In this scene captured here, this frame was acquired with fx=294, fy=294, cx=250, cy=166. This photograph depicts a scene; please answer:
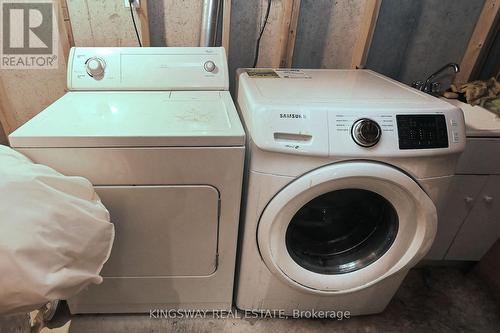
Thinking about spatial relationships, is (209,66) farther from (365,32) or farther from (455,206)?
(455,206)

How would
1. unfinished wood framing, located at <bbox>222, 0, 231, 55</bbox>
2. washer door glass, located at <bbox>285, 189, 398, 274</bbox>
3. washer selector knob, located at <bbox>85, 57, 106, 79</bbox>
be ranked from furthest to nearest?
unfinished wood framing, located at <bbox>222, 0, 231, 55</bbox> → washer selector knob, located at <bbox>85, 57, 106, 79</bbox> → washer door glass, located at <bbox>285, 189, 398, 274</bbox>

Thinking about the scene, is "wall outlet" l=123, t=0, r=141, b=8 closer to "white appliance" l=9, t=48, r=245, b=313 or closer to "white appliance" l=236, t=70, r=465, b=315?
"white appliance" l=9, t=48, r=245, b=313

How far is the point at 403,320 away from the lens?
1.34m

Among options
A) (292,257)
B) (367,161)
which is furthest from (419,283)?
(367,161)

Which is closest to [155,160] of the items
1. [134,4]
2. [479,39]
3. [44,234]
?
[44,234]

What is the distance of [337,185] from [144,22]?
3.72 ft

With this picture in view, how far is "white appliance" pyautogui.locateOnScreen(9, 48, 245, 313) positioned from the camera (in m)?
0.84

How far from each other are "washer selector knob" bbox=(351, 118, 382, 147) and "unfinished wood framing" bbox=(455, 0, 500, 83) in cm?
111

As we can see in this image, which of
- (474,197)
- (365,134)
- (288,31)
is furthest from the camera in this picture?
(288,31)

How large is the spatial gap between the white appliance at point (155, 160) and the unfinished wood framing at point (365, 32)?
26.6 inches

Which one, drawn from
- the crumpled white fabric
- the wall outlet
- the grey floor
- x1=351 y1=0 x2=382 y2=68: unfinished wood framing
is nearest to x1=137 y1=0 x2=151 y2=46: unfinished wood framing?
the wall outlet

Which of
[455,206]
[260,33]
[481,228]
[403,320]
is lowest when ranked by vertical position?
[403,320]

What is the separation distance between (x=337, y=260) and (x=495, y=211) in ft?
2.65

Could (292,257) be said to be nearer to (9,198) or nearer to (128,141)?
(128,141)
